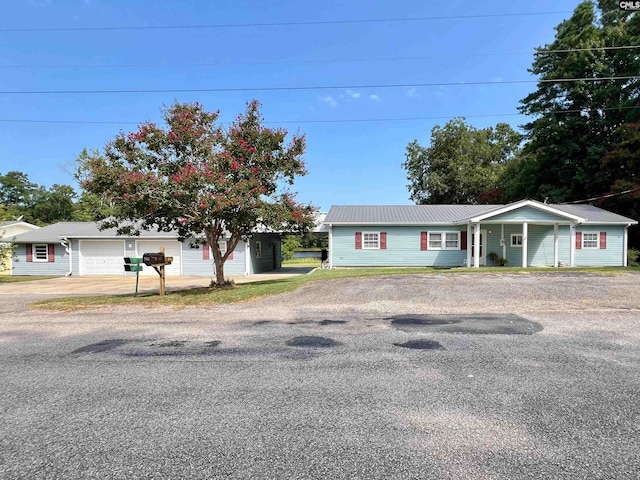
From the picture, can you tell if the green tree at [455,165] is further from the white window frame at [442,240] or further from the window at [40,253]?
the window at [40,253]

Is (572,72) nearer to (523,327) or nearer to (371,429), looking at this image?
(523,327)

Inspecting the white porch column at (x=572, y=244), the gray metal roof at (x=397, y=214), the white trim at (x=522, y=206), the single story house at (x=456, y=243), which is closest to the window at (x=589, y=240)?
the single story house at (x=456, y=243)

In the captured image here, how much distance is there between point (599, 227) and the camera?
21.8 meters

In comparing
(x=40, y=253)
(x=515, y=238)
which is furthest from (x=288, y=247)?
(x=515, y=238)

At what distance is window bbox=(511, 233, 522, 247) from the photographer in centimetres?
2170

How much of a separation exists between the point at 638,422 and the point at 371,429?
7.42 feet

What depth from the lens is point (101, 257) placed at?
78.8 feet

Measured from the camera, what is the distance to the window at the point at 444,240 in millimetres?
21906

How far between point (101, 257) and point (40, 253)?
13.6 ft

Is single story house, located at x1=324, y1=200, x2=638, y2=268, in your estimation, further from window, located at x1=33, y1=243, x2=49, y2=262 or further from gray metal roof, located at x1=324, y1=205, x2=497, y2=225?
window, located at x1=33, y1=243, x2=49, y2=262

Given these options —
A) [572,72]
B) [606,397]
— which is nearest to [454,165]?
[572,72]

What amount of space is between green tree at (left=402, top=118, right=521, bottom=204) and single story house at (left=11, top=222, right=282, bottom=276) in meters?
24.3

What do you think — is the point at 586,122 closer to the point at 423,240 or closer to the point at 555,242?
the point at 555,242

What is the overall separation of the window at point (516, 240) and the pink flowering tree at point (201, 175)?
14.4 metres
